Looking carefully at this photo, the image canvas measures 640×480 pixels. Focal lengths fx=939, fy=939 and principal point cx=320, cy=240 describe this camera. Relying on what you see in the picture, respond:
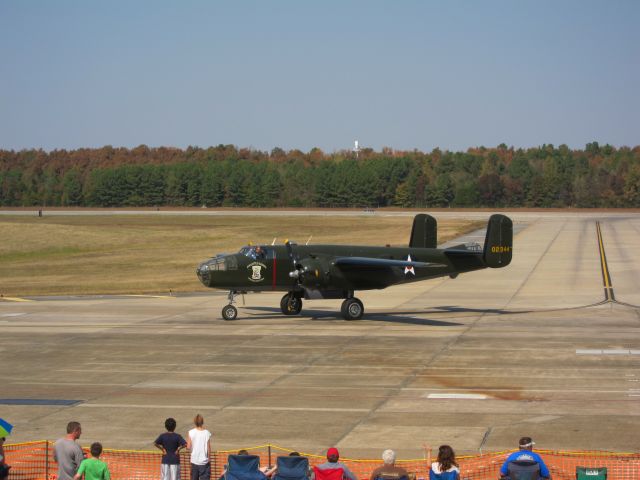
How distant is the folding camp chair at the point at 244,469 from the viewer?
14.4m

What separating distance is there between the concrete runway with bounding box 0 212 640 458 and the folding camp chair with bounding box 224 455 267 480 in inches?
200

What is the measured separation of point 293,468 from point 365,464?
129 inches

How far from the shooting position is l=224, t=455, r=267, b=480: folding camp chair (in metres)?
14.4

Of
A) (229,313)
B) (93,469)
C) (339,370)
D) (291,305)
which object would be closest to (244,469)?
(93,469)

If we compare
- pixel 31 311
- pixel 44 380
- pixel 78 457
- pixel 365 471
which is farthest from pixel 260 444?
pixel 31 311

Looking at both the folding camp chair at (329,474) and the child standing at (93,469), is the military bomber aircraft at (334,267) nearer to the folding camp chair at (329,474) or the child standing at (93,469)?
the folding camp chair at (329,474)

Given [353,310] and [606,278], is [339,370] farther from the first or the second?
[606,278]

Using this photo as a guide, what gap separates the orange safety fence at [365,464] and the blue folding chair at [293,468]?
4.85ft

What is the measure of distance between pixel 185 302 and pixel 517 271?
81.8 feet

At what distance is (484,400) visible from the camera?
952 inches

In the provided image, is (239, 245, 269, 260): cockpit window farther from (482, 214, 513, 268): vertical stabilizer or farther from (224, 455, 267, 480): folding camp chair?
(224, 455, 267, 480): folding camp chair

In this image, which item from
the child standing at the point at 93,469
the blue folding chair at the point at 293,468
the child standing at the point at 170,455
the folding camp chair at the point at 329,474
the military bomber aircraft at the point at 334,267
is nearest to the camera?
the folding camp chair at the point at 329,474

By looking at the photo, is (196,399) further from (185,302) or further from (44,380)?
(185,302)

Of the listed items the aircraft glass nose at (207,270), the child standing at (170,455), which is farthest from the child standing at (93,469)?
the aircraft glass nose at (207,270)
